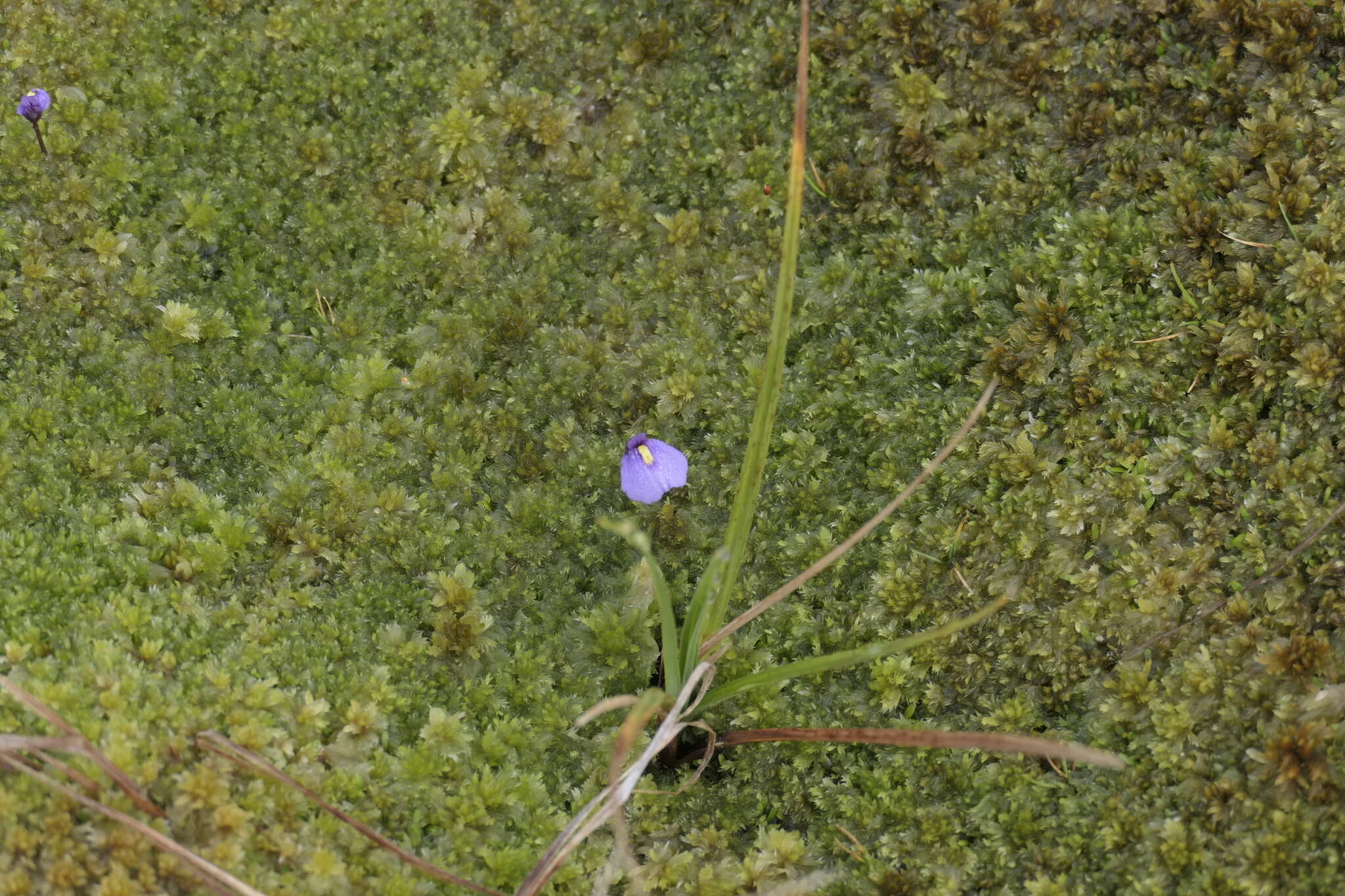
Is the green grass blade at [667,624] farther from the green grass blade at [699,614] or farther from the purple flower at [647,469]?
the purple flower at [647,469]

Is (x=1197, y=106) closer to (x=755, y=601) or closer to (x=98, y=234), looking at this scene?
(x=755, y=601)

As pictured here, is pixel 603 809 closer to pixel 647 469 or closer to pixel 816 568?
pixel 816 568

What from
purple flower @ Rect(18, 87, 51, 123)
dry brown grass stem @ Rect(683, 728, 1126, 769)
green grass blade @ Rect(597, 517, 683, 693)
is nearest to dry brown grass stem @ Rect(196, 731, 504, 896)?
green grass blade @ Rect(597, 517, 683, 693)

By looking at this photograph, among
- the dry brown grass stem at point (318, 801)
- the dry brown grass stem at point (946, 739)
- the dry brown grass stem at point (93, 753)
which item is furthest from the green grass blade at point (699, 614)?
the dry brown grass stem at point (93, 753)

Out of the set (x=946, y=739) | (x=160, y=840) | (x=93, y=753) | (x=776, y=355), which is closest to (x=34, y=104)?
(x=93, y=753)

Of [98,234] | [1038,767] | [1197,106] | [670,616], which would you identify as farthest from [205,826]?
[1197,106]
